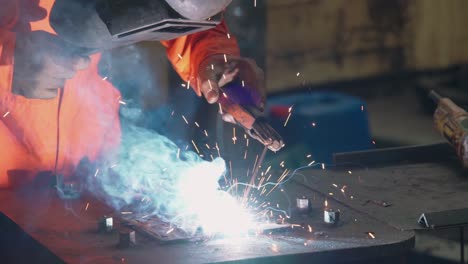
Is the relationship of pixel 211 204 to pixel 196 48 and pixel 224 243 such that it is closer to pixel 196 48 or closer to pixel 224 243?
pixel 224 243

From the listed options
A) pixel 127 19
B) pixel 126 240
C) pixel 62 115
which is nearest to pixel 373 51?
pixel 62 115

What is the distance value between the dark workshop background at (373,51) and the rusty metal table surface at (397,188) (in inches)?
131

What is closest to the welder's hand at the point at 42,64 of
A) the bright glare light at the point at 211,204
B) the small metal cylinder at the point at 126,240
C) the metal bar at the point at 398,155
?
the bright glare light at the point at 211,204

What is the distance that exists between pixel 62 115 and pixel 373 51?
5474 millimetres

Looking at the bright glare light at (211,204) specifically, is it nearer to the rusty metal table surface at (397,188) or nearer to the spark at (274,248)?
the spark at (274,248)

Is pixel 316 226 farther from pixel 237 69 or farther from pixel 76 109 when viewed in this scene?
pixel 76 109

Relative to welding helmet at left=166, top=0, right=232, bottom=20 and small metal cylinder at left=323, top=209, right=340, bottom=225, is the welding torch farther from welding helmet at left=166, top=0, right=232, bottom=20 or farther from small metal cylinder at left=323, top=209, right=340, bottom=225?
A: welding helmet at left=166, top=0, right=232, bottom=20

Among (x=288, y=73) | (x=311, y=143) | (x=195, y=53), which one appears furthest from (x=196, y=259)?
(x=288, y=73)

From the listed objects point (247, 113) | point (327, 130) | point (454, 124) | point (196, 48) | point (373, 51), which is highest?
point (196, 48)

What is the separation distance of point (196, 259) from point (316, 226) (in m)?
0.45

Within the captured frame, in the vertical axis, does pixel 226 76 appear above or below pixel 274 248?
above

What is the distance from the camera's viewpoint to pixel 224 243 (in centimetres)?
205

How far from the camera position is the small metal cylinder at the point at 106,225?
213 centimetres

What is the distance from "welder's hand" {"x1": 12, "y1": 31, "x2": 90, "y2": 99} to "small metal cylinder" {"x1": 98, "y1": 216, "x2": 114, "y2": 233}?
0.52 metres
